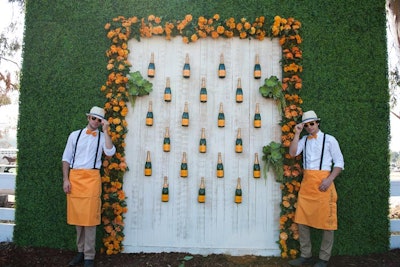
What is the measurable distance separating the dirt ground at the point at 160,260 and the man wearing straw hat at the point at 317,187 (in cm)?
51

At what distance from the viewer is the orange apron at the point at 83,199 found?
12.7 ft

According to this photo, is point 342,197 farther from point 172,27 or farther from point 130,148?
point 172,27

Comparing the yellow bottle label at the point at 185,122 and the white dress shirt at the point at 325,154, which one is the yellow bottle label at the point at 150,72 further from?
the white dress shirt at the point at 325,154

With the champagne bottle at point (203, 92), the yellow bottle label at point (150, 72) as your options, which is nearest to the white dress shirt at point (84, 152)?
the yellow bottle label at point (150, 72)

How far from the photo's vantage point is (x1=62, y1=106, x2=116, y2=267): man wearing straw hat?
12.7 ft

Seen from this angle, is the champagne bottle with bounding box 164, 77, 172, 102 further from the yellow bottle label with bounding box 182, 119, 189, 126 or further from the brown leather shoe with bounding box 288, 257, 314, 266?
the brown leather shoe with bounding box 288, 257, 314, 266

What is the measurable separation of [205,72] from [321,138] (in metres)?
1.79

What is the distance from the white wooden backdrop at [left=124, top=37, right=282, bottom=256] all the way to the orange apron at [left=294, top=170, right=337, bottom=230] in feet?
1.90

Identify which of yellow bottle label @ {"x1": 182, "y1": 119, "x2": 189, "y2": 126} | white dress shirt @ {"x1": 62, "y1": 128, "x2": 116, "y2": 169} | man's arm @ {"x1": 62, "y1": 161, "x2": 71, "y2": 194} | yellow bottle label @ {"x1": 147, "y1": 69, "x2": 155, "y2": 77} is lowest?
man's arm @ {"x1": 62, "y1": 161, "x2": 71, "y2": 194}

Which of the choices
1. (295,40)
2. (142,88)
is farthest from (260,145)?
(142,88)

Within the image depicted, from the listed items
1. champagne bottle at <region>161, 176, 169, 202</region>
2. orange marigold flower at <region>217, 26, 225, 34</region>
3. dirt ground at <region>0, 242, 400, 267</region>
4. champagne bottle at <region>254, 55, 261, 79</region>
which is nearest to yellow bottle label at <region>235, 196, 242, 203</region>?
dirt ground at <region>0, 242, 400, 267</region>

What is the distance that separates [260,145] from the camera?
4.61 metres

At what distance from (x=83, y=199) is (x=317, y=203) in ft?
8.98

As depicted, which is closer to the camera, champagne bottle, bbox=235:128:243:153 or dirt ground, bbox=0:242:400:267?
dirt ground, bbox=0:242:400:267
